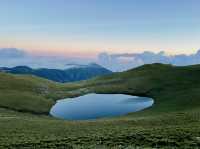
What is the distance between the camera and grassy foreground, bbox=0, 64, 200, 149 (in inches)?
1211

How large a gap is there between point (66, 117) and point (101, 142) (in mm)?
50512

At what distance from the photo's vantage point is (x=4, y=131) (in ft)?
143

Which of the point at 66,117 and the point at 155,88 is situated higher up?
the point at 155,88

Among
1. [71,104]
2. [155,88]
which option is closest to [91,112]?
[71,104]

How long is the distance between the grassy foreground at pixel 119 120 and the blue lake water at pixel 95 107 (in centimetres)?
457

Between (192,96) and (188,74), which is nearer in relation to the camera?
(192,96)

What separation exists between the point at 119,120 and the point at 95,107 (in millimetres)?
36850

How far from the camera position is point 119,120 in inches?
2164

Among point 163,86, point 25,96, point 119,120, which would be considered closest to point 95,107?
point 25,96

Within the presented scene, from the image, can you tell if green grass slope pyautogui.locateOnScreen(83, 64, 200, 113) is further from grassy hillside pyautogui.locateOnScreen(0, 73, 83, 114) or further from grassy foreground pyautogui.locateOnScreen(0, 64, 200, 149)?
grassy hillside pyautogui.locateOnScreen(0, 73, 83, 114)

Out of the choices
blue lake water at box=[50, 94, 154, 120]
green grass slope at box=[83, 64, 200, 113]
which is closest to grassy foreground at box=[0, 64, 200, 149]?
green grass slope at box=[83, 64, 200, 113]

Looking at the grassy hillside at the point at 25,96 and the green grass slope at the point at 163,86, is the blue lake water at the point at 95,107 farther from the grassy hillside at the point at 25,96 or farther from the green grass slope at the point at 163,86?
the green grass slope at the point at 163,86

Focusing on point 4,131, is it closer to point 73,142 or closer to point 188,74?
point 73,142

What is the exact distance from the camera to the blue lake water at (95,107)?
80.7 m
